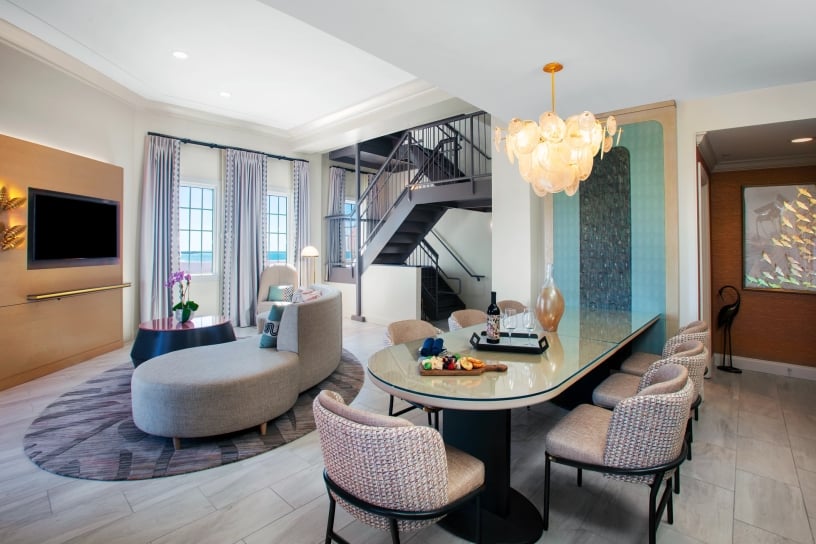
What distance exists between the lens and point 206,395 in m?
2.62

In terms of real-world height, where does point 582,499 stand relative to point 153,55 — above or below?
below

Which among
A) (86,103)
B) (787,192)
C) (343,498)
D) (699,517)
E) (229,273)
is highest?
(86,103)

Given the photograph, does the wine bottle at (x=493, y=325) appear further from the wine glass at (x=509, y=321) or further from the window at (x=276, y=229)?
the window at (x=276, y=229)

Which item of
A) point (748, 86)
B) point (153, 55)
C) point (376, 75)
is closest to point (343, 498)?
point (748, 86)

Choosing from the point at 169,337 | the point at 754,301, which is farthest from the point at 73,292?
the point at 754,301

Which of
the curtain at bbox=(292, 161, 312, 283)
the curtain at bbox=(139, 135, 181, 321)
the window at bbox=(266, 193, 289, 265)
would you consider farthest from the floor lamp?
the curtain at bbox=(139, 135, 181, 321)

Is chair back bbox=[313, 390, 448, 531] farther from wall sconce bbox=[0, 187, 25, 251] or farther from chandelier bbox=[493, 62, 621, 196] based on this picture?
wall sconce bbox=[0, 187, 25, 251]

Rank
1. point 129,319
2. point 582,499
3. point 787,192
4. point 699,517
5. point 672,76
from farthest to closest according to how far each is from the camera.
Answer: point 129,319 < point 787,192 < point 672,76 < point 582,499 < point 699,517

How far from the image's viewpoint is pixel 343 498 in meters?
1.37

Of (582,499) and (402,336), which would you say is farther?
(402,336)

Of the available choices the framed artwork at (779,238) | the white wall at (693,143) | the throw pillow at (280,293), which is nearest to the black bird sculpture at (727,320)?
the framed artwork at (779,238)

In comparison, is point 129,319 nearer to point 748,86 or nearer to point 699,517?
point 699,517

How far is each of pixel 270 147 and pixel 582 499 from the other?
278 inches

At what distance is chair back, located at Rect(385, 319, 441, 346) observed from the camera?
268 centimetres
